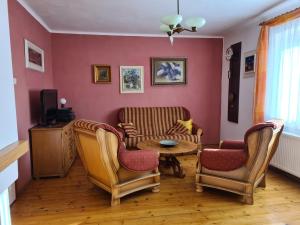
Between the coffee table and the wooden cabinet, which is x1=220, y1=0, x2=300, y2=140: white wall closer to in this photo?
the coffee table

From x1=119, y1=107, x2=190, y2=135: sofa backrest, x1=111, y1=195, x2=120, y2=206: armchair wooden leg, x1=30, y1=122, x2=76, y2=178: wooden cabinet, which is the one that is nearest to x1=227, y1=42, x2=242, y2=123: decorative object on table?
x1=119, y1=107, x2=190, y2=135: sofa backrest

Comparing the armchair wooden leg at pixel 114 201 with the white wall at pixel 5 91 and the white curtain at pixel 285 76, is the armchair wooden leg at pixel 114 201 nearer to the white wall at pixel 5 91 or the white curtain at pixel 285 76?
the white wall at pixel 5 91

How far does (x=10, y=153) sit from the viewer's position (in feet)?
3.22

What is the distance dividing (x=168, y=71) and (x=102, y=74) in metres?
1.44

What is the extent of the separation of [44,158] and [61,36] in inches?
101

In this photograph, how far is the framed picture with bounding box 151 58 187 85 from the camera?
484 centimetres

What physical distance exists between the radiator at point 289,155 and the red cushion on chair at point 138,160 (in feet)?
6.32

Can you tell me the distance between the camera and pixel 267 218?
2279mm

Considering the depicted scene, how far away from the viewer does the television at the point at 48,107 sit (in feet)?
10.8

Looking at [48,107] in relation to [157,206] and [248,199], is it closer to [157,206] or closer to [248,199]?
[157,206]

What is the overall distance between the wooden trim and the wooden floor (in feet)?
4.78

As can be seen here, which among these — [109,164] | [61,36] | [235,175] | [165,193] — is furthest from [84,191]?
[61,36]

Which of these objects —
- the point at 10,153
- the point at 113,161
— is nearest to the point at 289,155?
the point at 113,161

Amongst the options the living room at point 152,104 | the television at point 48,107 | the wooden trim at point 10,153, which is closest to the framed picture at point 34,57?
the living room at point 152,104
